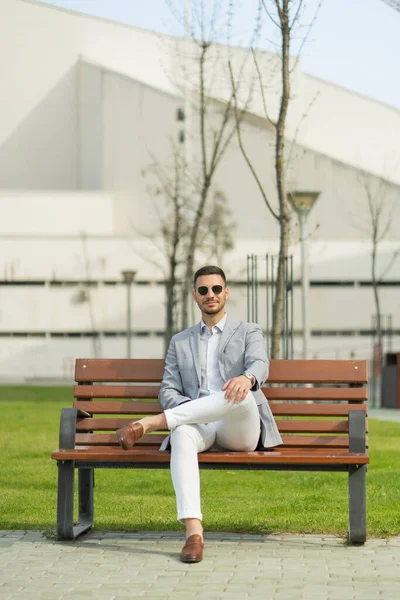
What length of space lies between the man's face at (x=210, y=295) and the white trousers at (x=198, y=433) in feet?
1.94

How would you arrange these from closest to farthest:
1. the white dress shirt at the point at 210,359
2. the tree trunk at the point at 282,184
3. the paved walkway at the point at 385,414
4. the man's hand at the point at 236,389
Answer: the man's hand at the point at 236,389
the white dress shirt at the point at 210,359
the tree trunk at the point at 282,184
the paved walkway at the point at 385,414

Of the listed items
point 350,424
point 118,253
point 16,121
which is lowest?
point 350,424

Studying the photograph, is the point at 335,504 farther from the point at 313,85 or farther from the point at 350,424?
the point at 313,85

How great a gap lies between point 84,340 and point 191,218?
7.48m

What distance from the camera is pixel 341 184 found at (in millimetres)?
47844

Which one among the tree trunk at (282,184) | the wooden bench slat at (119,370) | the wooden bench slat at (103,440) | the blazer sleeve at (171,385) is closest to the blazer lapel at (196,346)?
the blazer sleeve at (171,385)

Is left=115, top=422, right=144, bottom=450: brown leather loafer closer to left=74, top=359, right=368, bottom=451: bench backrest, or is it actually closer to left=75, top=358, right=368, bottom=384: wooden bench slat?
left=74, top=359, right=368, bottom=451: bench backrest

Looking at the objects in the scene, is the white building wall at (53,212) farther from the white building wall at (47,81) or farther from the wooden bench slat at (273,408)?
the wooden bench slat at (273,408)

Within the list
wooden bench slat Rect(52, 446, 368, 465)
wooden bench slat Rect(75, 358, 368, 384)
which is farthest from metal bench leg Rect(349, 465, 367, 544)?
wooden bench slat Rect(75, 358, 368, 384)

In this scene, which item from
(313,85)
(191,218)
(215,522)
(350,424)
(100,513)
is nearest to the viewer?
(350,424)

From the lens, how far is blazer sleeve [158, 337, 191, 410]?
6.07 metres

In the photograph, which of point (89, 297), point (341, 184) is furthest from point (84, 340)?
point (341, 184)

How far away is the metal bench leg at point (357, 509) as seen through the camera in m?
5.85

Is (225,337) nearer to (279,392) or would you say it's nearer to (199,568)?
(279,392)
